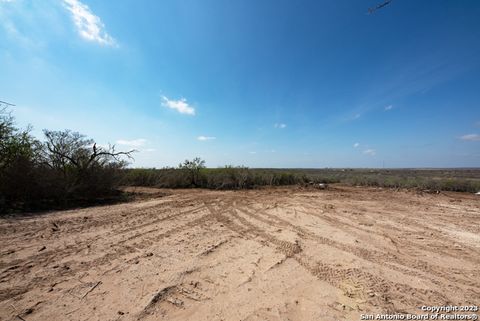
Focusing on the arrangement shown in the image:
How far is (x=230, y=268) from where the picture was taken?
130 inches

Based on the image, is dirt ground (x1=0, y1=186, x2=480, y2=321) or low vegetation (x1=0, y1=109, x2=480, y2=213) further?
low vegetation (x1=0, y1=109, x2=480, y2=213)

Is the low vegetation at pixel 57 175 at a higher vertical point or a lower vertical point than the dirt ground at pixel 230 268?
higher

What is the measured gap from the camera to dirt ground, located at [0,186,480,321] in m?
2.39

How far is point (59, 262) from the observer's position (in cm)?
342

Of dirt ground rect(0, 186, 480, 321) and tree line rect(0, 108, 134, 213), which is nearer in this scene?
dirt ground rect(0, 186, 480, 321)

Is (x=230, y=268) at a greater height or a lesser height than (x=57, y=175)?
lesser

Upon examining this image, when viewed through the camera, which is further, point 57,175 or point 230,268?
point 57,175

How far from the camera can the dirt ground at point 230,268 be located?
2395 millimetres

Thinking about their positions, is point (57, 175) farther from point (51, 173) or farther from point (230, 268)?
point (230, 268)

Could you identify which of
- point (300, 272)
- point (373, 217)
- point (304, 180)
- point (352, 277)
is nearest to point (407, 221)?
point (373, 217)

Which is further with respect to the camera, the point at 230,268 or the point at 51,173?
the point at 51,173

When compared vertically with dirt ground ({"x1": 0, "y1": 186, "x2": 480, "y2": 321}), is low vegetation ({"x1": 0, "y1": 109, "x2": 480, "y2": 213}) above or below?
above

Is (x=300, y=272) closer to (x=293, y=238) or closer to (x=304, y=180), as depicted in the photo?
(x=293, y=238)

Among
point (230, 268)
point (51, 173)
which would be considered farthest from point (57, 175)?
point (230, 268)
